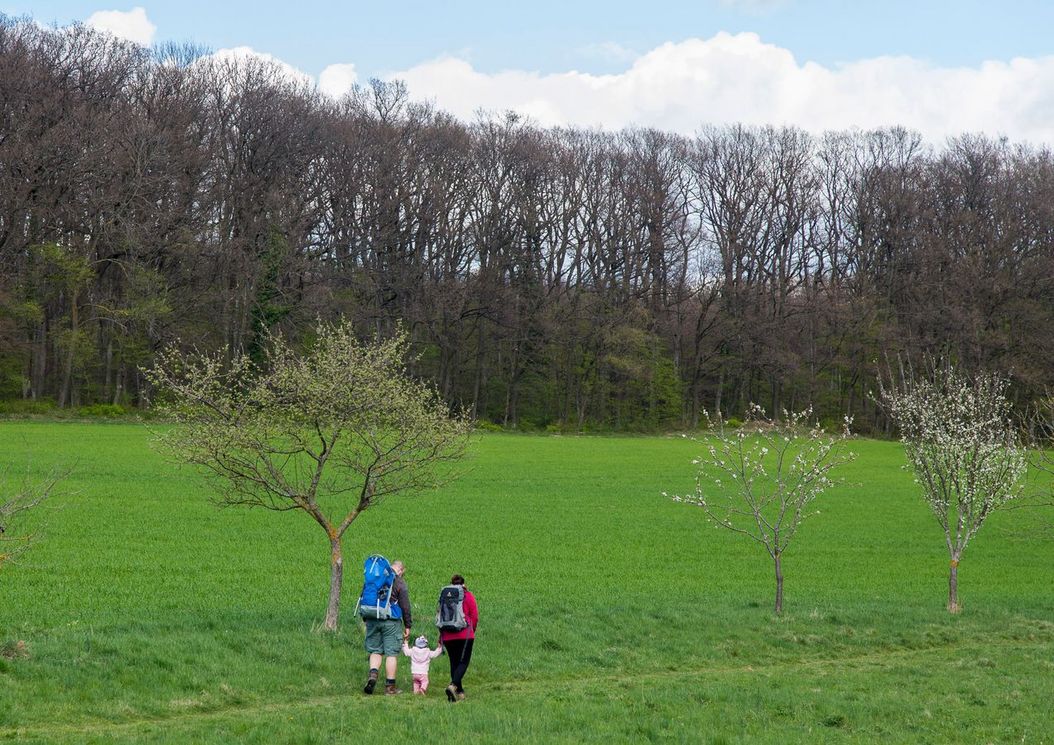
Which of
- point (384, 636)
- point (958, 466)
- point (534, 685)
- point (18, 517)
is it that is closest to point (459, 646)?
point (384, 636)

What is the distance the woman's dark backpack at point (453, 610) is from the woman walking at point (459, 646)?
10 cm

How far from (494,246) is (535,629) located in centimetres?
6376

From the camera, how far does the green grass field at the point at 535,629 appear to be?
14.3 meters

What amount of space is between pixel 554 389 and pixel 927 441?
185ft

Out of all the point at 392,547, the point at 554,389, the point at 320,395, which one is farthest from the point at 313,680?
the point at 554,389

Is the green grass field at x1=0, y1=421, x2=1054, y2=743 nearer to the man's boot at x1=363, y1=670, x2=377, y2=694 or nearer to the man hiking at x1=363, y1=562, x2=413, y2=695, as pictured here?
the man's boot at x1=363, y1=670, x2=377, y2=694

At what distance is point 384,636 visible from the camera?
1630 centimetres

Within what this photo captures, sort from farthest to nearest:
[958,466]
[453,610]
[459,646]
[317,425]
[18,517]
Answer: [18,517], [958,466], [317,425], [459,646], [453,610]

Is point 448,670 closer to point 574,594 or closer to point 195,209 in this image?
point 574,594

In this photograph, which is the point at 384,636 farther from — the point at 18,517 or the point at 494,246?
the point at 494,246

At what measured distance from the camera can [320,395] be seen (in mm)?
19891

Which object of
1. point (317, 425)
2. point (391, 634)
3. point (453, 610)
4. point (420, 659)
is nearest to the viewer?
point (453, 610)

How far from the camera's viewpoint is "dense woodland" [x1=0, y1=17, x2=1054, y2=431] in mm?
64562

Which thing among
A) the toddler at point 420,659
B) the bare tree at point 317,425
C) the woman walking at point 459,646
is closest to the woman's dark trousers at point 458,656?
the woman walking at point 459,646
